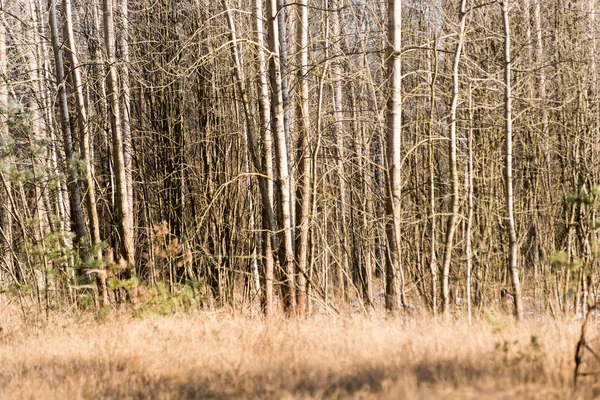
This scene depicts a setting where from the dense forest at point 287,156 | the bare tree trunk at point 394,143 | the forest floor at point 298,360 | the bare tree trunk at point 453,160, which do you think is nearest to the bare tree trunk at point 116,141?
the dense forest at point 287,156

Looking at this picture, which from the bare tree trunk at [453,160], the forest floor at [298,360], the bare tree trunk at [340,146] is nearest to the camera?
the forest floor at [298,360]

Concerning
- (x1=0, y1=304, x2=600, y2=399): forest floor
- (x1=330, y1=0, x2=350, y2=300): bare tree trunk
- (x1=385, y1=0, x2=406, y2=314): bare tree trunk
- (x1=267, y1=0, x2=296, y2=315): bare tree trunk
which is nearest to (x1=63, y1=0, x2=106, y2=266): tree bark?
(x1=0, y1=304, x2=600, y2=399): forest floor

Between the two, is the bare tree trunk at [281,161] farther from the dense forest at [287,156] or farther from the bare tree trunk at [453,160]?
the bare tree trunk at [453,160]

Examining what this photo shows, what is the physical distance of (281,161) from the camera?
738cm

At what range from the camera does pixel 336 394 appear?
3.95 meters

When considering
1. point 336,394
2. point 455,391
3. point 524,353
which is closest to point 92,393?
point 336,394

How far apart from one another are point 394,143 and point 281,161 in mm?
1291

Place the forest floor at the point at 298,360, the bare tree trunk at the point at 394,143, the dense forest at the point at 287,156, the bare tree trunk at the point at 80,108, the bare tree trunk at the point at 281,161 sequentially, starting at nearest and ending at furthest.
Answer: the forest floor at the point at 298,360 < the bare tree trunk at the point at 394,143 < the bare tree trunk at the point at 281,161 < the dense forest at the point at 287,156 < the bare tree trunk at the point at 80,108

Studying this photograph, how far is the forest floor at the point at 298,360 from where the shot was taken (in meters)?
4.05

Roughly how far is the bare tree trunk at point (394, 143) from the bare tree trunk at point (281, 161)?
114cm

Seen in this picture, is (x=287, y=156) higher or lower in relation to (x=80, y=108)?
lower

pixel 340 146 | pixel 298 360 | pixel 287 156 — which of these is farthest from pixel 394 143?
pixel 340 146

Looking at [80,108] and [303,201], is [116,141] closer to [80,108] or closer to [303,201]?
[80,108]

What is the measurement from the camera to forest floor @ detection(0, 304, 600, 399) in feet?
13.3
